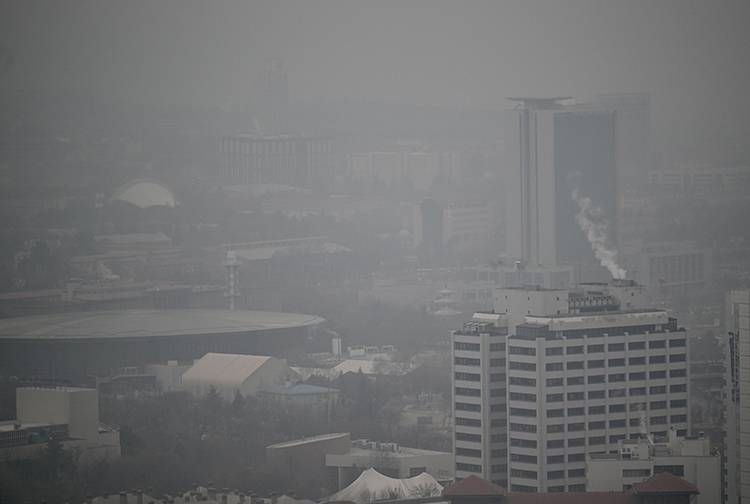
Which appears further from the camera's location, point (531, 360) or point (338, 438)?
point (338, 438)

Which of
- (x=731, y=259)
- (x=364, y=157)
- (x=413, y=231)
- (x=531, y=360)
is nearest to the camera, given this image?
(x=531, y=360)

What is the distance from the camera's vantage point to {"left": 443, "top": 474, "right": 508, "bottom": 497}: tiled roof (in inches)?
822

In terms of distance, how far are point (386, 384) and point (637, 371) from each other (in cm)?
1023

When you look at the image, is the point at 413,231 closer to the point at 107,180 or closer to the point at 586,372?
the point at 107,180

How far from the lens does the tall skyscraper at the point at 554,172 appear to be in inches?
1967

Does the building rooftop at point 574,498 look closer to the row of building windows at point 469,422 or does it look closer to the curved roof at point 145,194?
the row of building windows at point 469,422

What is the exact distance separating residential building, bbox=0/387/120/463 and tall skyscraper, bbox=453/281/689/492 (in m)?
4.85

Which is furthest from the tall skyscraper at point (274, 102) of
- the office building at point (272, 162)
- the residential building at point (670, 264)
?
the residential building at point (670, 264)

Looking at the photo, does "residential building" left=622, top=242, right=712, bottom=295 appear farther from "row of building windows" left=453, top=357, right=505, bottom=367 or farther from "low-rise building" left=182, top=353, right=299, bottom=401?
"row of building windows" left=453, top=357, right=505, bottom=367

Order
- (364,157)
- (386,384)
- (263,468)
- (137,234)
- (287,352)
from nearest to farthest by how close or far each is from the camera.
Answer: (263,468) → (386,384) → (287,352) → (137,234) → (364,157)

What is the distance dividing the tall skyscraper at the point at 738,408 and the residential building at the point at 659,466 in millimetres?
467

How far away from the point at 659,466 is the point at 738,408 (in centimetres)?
152

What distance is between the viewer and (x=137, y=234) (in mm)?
56250

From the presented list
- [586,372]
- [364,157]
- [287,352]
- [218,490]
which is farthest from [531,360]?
[364,157]
